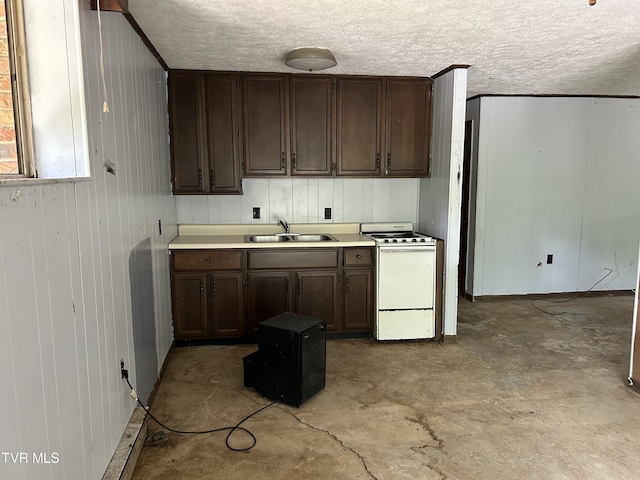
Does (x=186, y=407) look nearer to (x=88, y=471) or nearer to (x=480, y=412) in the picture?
(x=88, y=471)

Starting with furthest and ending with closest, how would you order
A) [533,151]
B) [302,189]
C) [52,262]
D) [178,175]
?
[533,151] → [302,189] → [178,175] → [52,262]

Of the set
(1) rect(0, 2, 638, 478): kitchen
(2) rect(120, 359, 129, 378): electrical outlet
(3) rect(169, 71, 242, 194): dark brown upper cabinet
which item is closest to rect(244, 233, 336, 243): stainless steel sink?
(3) rect(169, 71, 242, 194): dark brown upper cabinet

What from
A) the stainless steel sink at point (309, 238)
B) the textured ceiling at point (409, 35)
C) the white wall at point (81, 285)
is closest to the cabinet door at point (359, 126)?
the textured ceiling at point (409, 35)

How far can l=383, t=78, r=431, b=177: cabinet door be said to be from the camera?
4.07 metres

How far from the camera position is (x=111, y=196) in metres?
2.08

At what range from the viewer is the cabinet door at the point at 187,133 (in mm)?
3781

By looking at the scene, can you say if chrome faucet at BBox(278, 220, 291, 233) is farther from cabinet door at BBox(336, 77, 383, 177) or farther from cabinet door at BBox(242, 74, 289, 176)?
cabinet door at BBox(336, 77, 383, 177)

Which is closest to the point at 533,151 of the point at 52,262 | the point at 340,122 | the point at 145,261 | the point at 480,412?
the point at 340,122

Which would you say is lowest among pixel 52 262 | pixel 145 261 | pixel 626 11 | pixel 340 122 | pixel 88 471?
pixel 88 471

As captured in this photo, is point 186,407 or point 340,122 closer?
point 186,407

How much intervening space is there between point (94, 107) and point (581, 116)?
513 centimetres

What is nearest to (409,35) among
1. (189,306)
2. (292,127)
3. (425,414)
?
(292,127)

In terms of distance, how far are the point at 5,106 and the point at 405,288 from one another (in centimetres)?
309

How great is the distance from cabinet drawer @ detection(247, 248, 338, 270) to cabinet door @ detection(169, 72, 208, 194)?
796 millimetres
